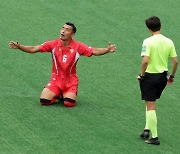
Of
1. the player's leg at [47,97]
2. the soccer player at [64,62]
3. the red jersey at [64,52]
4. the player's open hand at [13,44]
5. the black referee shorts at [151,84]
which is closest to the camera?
the black referee shorts at [151,84]

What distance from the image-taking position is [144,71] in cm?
1112

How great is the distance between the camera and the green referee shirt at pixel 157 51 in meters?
11.1

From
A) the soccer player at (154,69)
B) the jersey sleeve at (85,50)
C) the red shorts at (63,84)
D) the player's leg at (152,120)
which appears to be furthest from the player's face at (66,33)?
the player's leg at (152,120)

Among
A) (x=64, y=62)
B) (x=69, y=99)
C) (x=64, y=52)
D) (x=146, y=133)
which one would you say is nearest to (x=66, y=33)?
(x=64, y=52)

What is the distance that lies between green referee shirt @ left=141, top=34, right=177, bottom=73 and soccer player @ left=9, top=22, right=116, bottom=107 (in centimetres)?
167

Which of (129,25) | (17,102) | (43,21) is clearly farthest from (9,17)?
(17,102)

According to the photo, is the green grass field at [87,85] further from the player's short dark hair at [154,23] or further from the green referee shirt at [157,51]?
the player's short dark hair at [154,23]

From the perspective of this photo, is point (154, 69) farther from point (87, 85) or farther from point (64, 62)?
point (87, 85)

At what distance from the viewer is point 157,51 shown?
36.5ft

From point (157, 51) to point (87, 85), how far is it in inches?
111

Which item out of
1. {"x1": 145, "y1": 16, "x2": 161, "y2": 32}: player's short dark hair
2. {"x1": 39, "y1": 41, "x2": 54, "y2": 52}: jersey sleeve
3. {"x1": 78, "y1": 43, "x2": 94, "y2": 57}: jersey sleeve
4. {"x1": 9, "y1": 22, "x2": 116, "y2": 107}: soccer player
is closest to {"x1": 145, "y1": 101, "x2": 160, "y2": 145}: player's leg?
{"x1": 145, "y1": 16, "x2": 161, "y2": 32}: player's short dark hair

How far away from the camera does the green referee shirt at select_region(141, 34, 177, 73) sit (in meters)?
11.1

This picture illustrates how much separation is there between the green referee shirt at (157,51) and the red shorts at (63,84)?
2050mm

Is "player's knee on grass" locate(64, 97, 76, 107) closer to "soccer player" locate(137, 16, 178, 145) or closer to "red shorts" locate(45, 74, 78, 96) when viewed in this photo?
"red shorts" locate(45, 74, 78, 96)
